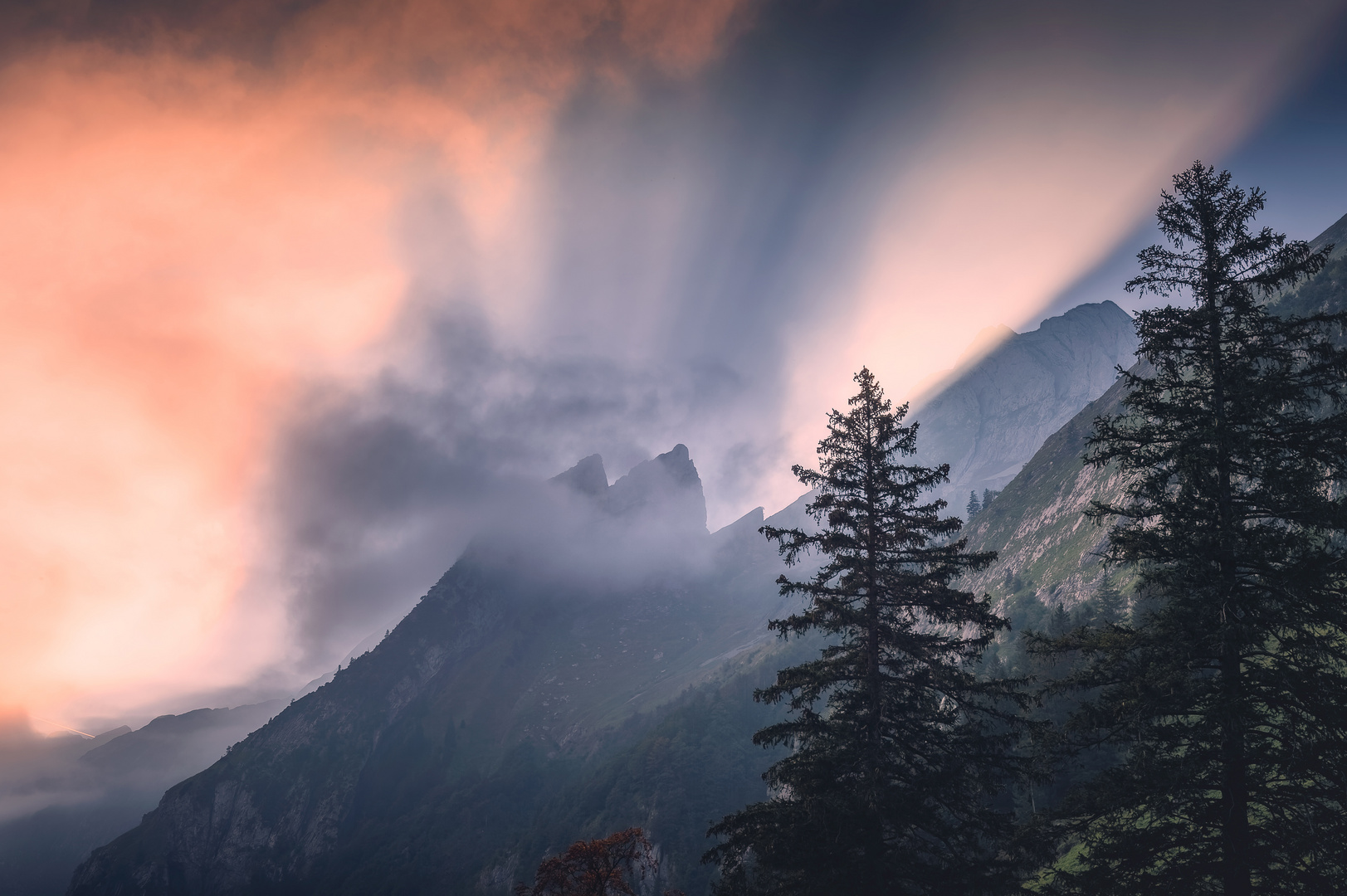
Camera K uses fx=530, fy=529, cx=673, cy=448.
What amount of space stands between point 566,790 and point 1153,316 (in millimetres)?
199406

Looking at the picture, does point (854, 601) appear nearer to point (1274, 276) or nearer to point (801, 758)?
point (801, 758)

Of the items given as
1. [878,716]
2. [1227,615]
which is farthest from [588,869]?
[1227,615]

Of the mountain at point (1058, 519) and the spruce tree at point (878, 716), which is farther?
the mountain at point (1058, 519)

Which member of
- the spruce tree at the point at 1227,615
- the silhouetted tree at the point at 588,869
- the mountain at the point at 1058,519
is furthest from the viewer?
the mountain at the point at 1058,519

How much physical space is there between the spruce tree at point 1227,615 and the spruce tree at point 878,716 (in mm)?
2866

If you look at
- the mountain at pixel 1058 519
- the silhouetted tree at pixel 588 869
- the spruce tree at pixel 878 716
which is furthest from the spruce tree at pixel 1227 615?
the mountain at pixel 1058 519

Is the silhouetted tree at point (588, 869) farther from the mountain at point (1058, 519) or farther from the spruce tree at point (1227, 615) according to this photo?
the mountain at point (1058, 519)

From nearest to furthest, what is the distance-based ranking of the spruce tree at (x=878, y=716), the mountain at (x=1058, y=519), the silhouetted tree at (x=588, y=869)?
1. the spruce tree at (x=878, y=716)
2. the silhouetted tree at (x=588, y=869)
3. the mountain at (x=1058, y=519)

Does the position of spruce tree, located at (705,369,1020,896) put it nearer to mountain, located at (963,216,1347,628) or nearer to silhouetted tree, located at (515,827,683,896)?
silhouetted tree, located at (515,827,683,896)

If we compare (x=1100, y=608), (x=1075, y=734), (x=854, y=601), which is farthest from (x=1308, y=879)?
(x=1100, y=608)

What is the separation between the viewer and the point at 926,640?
1600 cm

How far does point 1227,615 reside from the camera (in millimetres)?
10961

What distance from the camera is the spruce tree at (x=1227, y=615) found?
10.7m

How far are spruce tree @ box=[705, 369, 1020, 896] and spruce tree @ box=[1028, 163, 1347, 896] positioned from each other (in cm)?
287
